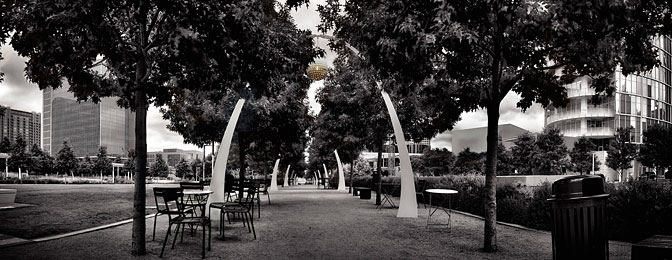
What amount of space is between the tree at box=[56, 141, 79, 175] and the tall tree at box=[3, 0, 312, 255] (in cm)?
8039

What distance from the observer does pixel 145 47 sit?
7.45 metres

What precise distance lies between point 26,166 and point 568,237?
Result: 3069 inches

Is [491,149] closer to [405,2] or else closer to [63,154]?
[405,2]

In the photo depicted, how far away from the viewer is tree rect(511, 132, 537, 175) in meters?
56.2

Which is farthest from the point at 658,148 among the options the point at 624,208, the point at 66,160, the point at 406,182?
the point at 66,160

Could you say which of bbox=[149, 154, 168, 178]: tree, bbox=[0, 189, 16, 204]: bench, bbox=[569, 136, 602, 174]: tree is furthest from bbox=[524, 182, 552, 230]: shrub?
bbox=[149, 154, 168, 178]: tree

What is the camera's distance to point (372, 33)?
24.8 feet

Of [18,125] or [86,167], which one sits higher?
[18,125]

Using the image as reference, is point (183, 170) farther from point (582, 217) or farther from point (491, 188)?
point (582, 217)

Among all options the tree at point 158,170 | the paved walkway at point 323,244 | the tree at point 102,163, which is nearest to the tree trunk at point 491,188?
the paved walkway at point 323,244

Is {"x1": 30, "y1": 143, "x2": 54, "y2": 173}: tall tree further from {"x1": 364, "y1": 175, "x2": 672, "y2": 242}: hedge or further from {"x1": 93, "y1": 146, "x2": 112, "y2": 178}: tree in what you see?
{"x1": 364, "y1": 175, "x2": 672, "y2": 242}: hedge

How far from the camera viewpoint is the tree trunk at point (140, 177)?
24.1ft

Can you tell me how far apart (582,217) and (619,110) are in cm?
7822

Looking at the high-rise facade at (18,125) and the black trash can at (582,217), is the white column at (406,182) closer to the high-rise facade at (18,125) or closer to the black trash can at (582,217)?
the black trash can at (582,217)
